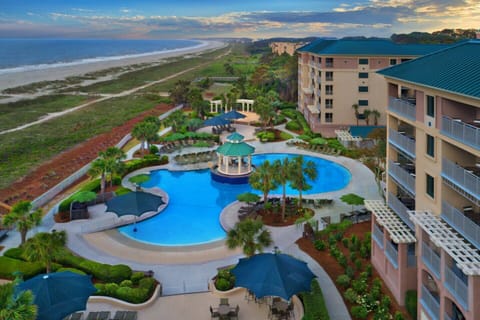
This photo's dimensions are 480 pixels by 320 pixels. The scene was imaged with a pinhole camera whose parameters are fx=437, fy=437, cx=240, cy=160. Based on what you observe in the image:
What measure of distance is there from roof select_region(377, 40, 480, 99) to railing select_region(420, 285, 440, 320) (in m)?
7.78

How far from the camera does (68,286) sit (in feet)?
59.1

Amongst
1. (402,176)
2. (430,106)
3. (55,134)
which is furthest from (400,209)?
(55,134)

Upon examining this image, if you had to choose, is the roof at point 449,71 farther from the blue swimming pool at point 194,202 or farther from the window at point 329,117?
the window at point 329,117

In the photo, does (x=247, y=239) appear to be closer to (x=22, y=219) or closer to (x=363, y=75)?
(x=22, y=219)

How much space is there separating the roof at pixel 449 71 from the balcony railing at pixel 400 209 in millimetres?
6083

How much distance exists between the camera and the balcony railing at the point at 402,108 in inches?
774

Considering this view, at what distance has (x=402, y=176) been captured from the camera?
21.3 metres

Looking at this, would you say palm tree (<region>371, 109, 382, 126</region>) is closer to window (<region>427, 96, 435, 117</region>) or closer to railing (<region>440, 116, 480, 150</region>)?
window (<region>427, 96, 435, 117</region>)

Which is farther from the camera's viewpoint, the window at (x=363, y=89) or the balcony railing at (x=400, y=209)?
the window at (x=363, y=89)

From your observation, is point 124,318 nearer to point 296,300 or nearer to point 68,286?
point 68,286


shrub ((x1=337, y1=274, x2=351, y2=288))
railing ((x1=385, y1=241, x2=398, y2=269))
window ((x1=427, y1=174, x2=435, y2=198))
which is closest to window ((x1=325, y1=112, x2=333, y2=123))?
A: railing ((x1=385, y1=241, x2=398, y2=269))

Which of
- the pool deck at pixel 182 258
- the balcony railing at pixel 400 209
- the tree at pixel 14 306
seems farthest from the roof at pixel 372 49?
the tree at pixel 14 306

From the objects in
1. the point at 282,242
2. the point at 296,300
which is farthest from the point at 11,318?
the point at 282,242

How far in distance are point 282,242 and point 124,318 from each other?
39.0ft
